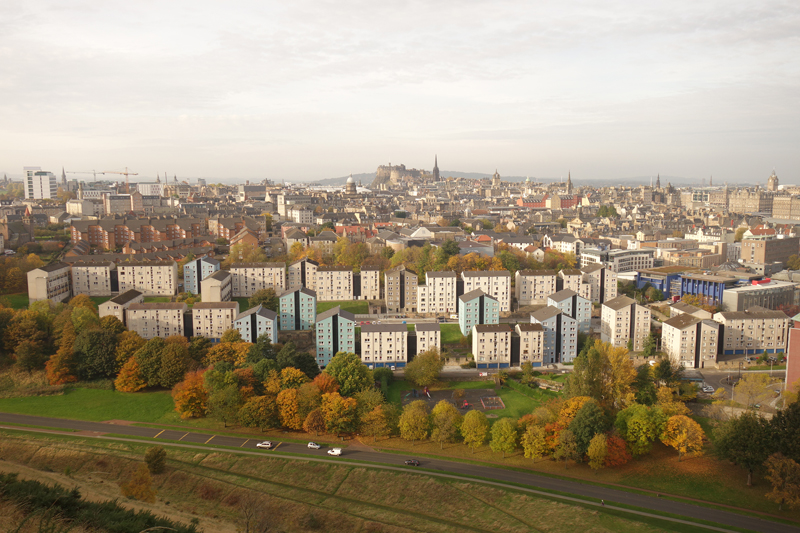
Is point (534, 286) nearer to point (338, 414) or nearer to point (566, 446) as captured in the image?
point (566, 446)

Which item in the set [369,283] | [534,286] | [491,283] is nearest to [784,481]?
[491,283]

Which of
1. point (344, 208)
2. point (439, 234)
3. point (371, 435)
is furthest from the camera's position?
point (344, 208)

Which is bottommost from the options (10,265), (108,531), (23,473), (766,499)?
(766,499)

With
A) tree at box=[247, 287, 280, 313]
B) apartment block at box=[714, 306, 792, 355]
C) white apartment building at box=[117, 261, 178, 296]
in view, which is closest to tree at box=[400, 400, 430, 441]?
tree at box=[247, 287, 280, 313]

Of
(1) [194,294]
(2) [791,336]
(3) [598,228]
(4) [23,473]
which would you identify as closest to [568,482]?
(2) [791,336]

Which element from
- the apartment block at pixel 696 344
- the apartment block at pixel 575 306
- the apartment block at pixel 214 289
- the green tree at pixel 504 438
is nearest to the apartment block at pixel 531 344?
the apartment block at pixel 575 306

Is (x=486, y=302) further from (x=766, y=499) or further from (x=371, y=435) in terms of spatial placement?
(x=766, y=499)

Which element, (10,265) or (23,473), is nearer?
(23,473)
